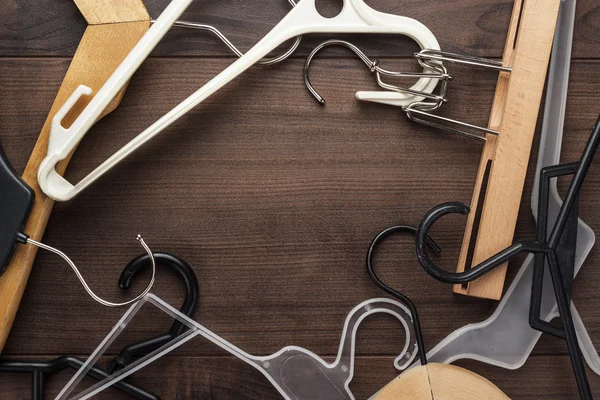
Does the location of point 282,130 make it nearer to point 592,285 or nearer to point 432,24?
point 432,24

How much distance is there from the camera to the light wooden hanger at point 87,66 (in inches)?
26.0

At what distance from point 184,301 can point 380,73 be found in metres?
0.37

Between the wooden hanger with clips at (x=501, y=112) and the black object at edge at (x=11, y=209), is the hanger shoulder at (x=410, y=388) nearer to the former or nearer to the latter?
the wooden hanger with clips at (x=501, y=112)

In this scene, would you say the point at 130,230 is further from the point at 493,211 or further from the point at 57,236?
the point at 493,211

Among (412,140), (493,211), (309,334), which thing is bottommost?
(309,334)

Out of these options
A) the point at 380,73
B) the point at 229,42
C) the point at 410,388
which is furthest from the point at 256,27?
the point at 410,388

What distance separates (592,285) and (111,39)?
66cm

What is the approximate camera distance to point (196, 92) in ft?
2.13

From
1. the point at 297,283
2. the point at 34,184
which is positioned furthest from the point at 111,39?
the point at 297,283

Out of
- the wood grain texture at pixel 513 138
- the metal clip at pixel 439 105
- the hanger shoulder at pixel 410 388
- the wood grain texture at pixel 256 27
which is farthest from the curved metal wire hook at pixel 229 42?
the hanger shoulder at pixel 410 388

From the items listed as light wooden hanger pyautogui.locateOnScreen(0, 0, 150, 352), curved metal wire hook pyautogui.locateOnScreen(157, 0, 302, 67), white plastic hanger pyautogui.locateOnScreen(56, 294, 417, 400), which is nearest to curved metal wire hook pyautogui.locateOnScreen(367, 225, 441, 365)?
white plastic hanger pyautogui.locateOnScreen(56, 294, 417, 400)

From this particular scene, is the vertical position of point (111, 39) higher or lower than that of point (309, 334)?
higher

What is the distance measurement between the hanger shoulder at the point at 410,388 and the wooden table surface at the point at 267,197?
0.30ft

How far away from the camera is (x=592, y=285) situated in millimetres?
737
